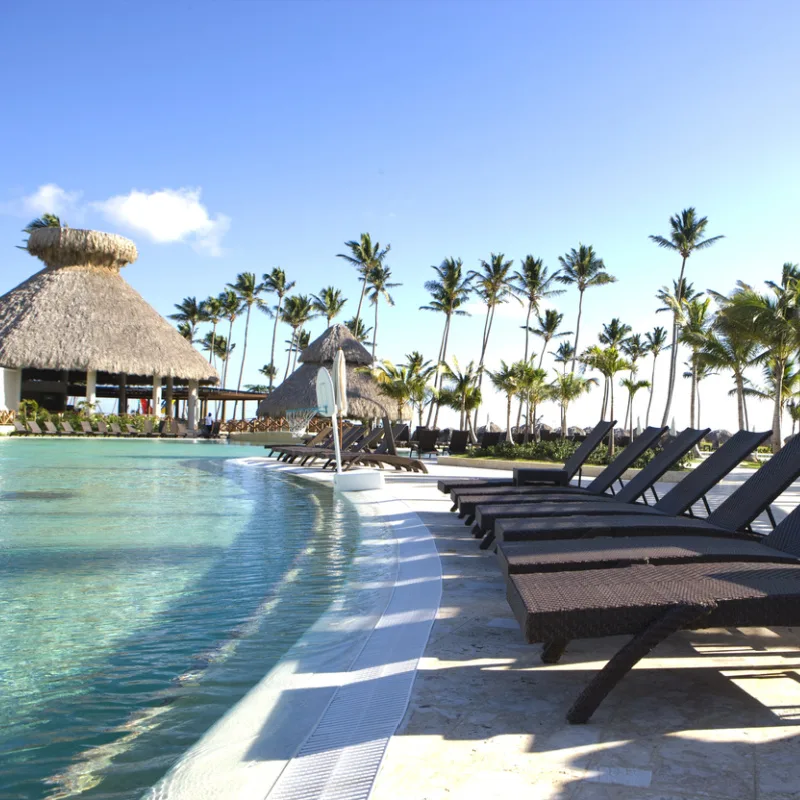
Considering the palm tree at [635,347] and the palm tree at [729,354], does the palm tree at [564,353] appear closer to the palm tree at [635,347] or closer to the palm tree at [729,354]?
the palm tree at [635,347]

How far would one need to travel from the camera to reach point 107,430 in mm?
31766

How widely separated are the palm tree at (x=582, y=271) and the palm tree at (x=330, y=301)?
16667 mm

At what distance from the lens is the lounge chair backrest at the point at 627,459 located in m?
6.26

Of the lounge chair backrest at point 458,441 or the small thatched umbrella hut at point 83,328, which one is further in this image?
the small thatched umbrella hut at point 83,328

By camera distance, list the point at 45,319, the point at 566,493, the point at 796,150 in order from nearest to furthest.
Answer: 1. the point at 566,493
2. the point at 796,150
3. the point at 45,319

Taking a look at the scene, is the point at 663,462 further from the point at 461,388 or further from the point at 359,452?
the point at 461,388

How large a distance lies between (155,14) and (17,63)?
18.1 feet

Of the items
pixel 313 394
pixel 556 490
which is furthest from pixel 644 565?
pixel 313 394

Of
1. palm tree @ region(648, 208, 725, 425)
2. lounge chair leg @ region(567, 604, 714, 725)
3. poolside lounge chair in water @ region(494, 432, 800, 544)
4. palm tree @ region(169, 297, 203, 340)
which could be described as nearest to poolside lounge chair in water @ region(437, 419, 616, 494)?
poolside lounge chair in water @ region(494, 432, 800, 544)

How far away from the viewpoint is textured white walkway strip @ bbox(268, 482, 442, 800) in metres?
1.82

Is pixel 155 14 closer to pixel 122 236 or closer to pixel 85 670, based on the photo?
pixel 85 670

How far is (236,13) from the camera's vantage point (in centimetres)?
1130

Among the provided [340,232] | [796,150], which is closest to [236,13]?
[796,150]

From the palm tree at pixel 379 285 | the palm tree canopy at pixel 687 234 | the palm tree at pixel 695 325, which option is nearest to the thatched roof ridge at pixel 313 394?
the palm tree at pixel 379 285
